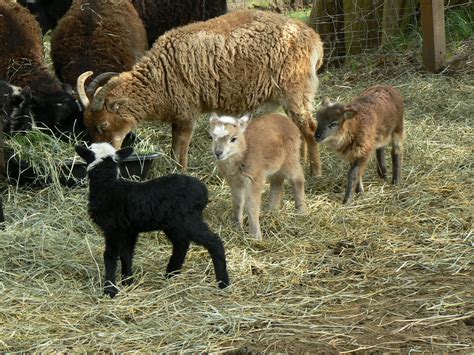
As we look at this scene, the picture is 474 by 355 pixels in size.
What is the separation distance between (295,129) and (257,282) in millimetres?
2030

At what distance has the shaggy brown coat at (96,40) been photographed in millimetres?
9602

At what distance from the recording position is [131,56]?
9.82 m

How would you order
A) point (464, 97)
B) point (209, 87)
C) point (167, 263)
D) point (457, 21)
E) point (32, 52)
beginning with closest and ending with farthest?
point (167, 263), point (209, 87), point (32, 52), point (464, 97), point (457, 21)

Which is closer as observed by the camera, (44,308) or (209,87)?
(44,308)

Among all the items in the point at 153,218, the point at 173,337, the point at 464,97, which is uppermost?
the point at 153,218

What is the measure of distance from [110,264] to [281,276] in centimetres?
115

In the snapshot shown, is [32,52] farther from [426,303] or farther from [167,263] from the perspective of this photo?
[426,303]

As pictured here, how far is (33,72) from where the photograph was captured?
366 inches

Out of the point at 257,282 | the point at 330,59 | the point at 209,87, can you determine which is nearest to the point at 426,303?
the point at 257,282

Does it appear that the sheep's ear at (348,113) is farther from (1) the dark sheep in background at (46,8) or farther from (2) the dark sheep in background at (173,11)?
(1) the dark sheep in background at (46,8)

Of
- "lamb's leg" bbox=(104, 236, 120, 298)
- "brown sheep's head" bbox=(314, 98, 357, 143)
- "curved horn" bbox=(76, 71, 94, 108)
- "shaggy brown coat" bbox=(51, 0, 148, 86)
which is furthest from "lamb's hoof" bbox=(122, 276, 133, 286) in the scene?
"shaggy brown coat" bbox=(51, 0, 148, 86)

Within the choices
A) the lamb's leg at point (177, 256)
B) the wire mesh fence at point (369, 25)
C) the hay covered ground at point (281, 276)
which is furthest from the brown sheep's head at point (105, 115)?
the wire mesh fence at point (369, 25)

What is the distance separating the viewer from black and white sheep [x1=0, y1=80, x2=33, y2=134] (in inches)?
333

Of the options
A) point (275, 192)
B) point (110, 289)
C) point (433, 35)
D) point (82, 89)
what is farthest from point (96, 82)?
point (433, 35)
